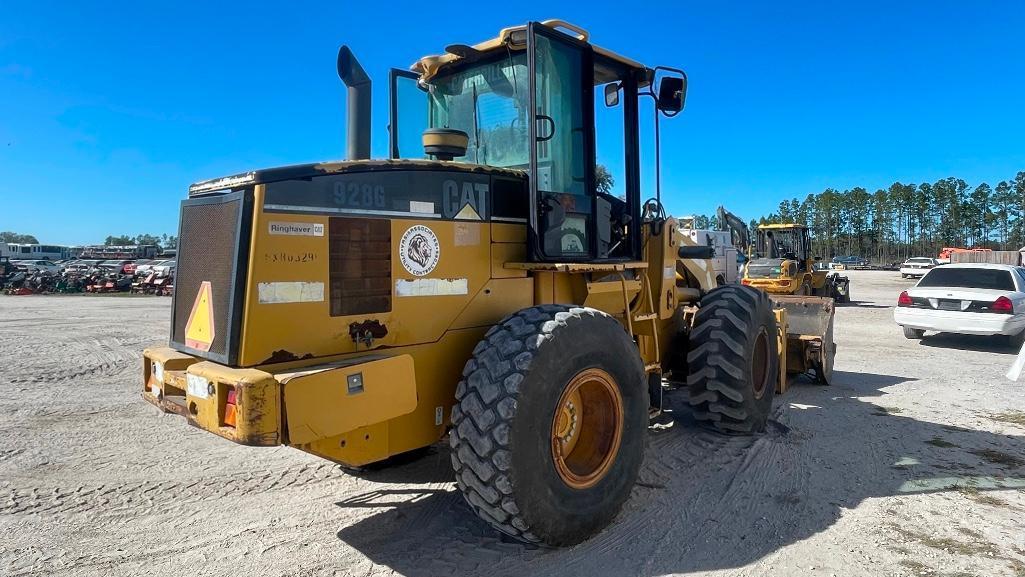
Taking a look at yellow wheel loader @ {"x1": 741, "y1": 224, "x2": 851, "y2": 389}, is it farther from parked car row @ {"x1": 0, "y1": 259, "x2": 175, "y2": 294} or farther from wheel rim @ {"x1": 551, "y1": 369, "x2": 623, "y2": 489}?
parked car row @ {"x1": 0, "y1": 259, "x2": 175, "y2": 294}

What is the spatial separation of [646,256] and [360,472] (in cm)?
288

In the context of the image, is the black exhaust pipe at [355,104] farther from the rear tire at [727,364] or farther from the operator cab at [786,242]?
the operator cab at [786,242]

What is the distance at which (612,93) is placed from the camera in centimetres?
499

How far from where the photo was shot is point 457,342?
12.2 ft

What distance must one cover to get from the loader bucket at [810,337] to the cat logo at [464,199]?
15.4ft

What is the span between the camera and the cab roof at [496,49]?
13.6 ft

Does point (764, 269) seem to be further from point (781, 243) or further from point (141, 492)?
point (141, 492)

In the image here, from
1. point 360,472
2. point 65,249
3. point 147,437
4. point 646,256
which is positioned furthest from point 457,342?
point 65,249

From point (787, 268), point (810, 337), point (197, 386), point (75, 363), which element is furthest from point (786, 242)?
point (197, 386)

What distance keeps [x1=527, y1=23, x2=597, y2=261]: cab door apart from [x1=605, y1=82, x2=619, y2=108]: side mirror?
0.60 meters

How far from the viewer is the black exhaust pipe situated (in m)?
3.77

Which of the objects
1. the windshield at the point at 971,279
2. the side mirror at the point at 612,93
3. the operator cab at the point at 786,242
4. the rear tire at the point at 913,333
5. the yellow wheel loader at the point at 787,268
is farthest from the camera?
the operator cab at the point at 786,242

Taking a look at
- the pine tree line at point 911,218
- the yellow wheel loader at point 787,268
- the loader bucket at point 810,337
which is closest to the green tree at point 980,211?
the pine tree line at point 911,218

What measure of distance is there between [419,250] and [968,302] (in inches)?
458
